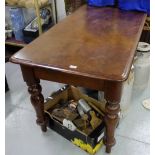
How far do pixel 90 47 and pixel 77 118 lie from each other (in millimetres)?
496

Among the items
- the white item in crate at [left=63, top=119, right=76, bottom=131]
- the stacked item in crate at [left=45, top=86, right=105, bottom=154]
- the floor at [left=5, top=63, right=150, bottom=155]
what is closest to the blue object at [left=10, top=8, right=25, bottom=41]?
the floor at [left=5, top=63, right=150, bottom=155]

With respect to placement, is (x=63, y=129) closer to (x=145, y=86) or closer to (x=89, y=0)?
(x=145, y=86)

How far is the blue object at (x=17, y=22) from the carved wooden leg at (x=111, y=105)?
1489 mm

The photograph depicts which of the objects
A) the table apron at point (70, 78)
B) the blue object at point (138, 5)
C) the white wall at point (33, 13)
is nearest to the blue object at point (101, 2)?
the blue object at point (138, 5)

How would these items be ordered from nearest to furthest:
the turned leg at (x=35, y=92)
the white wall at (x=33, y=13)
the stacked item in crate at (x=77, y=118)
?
the turned leg at (x=35, y=92) < the stacked item in crate at (x=77, y=118) < the white wall at (x=33, y=13)

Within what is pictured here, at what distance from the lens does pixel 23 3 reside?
2.04 metres

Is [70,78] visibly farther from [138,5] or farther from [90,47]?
[138,5]

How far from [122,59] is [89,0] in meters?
0.83

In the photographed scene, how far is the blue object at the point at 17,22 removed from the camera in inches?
83.7

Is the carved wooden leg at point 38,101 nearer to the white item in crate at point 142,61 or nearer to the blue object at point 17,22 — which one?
the white item in crate at point 142,61

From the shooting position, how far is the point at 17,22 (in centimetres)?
219

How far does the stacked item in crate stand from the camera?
1270 millimetres

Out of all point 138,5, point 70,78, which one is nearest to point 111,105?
point 70,78
